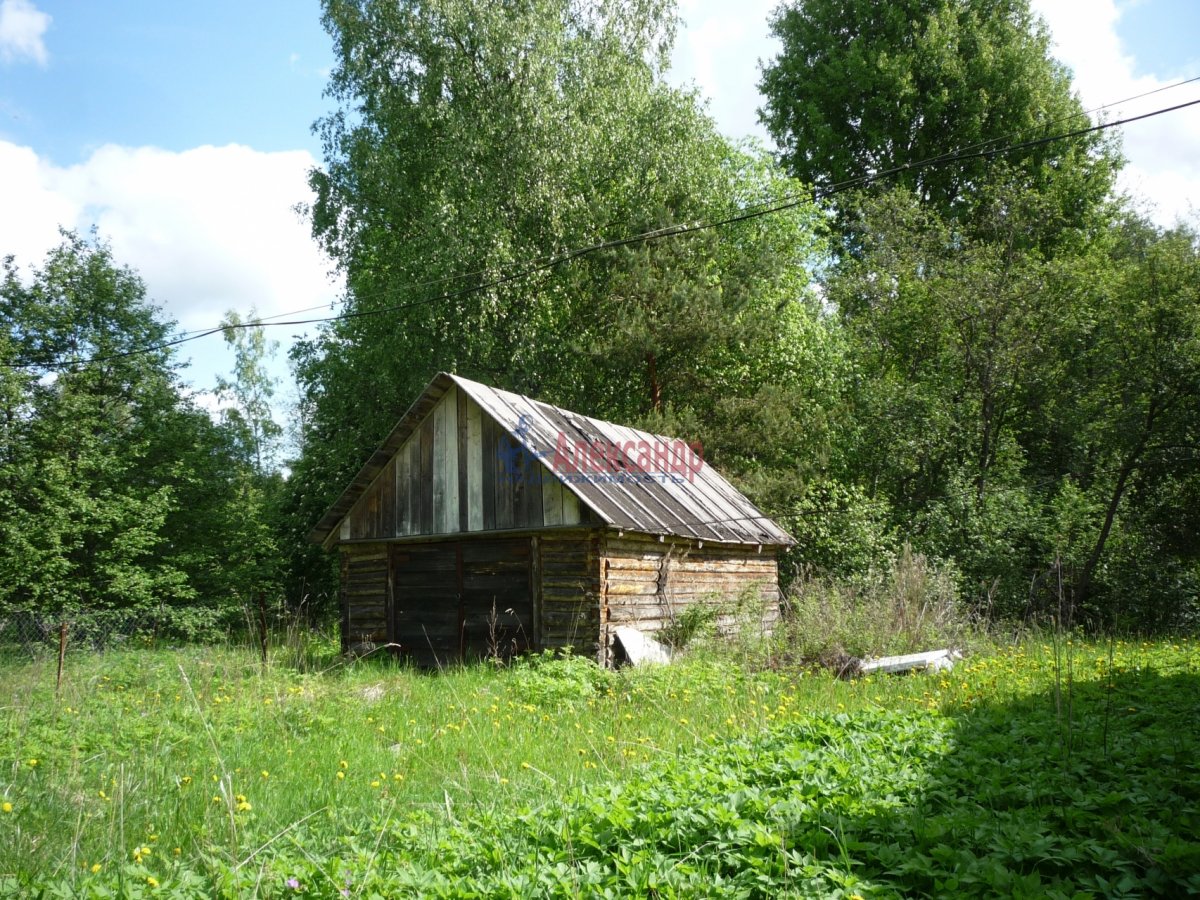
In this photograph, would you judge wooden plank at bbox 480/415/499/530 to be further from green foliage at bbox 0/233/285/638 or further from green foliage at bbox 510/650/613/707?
green foliage at bbox 0/233/285/638

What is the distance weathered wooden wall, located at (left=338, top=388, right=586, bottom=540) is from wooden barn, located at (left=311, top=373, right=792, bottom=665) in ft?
0.07

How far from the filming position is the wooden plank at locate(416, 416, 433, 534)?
44.4ft

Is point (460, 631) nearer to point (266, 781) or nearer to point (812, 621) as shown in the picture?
point (812, 621)

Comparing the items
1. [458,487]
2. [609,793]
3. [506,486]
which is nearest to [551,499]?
[506,486]

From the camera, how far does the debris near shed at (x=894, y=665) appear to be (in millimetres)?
10469

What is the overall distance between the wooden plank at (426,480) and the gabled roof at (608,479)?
0.25 metres

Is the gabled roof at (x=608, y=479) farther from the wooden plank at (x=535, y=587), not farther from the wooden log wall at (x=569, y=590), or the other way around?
the wooden plank at (x=535, y=587)

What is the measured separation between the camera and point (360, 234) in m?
24.6

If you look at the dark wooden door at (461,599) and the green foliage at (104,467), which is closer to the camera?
the dark wooden door at (461,599)

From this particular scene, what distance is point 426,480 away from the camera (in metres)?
13.6

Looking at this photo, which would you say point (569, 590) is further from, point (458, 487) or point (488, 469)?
point (458, 487)

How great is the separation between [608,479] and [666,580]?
73.6 inches

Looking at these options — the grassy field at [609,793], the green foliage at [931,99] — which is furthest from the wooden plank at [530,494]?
the green foliage at [931,99]

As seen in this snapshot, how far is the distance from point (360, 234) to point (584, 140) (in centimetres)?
719
